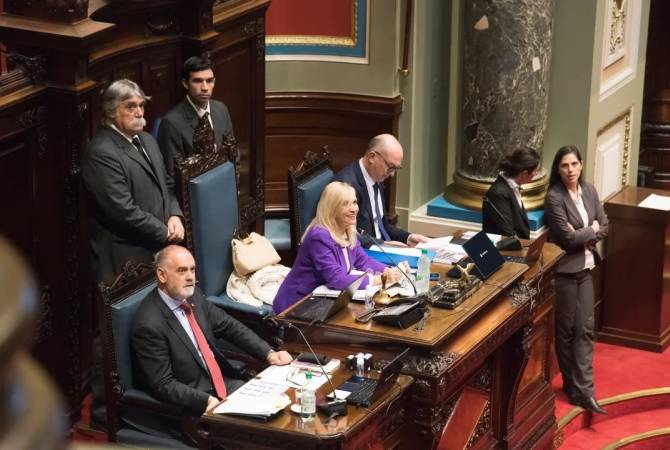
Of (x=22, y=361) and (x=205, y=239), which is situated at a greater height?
(x=22, y=361)

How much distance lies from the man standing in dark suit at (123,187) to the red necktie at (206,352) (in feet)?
1.78

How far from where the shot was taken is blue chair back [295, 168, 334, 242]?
5.32 meters

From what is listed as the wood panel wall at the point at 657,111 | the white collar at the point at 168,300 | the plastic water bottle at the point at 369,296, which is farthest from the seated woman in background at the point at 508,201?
the wood panel wall at the point at 657,111

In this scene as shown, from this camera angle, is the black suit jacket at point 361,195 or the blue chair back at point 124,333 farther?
the black suit jacket at point 361,195

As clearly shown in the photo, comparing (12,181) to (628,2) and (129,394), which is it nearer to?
(129,394)

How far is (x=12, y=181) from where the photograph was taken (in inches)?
162

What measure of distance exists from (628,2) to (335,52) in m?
1.97

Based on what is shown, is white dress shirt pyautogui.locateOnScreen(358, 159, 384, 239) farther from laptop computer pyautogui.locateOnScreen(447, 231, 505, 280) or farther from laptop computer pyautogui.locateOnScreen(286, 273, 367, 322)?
laptop computer pyautogui.locateOnScreen(286, 273, 367, 322)

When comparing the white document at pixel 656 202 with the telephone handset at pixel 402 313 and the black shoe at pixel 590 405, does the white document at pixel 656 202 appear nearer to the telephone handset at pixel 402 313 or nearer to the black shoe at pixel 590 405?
the black shoe at pixel 590 405

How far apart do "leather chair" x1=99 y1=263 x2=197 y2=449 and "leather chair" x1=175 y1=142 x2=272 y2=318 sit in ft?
2.98

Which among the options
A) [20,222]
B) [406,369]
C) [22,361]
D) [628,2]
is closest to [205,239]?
[20,222]

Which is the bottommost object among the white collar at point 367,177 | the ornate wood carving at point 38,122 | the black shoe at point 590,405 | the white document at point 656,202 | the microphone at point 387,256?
the black shoe at point 590,405

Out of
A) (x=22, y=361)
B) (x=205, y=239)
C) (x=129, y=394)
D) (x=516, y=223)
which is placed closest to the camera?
(x=22, y=361)

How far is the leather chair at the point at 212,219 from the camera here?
4.73m
